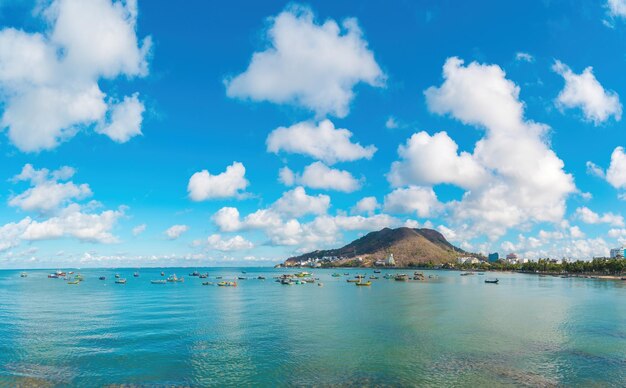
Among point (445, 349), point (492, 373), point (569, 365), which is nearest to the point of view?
point (492, 373)

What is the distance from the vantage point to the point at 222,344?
193ft

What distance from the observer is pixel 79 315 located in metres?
87.8

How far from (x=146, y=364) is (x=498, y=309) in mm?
81961

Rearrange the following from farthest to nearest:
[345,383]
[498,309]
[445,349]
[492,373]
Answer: [498,309], [445,349], [492,373], [345,383]

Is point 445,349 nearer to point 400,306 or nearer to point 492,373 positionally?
point 492,373

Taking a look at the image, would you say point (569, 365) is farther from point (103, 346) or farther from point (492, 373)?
point (103, 346)

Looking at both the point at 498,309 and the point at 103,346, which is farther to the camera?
the point at 498,309

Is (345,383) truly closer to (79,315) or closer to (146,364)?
(146,364)

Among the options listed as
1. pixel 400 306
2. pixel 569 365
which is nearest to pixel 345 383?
pixel 569 365

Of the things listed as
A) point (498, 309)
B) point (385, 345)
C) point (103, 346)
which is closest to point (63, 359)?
point (103, 346)

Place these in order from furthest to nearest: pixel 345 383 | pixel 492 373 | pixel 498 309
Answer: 1. pixel 498 309
2. pixel 492 373
3. pixel 345 383

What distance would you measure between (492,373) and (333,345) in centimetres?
2132

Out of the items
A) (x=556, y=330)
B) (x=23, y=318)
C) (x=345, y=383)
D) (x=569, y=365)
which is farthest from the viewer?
(x=23, y=318)

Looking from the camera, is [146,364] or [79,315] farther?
[79,315]
